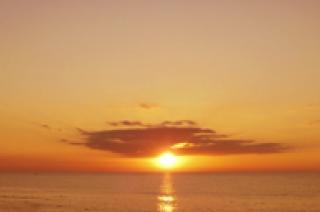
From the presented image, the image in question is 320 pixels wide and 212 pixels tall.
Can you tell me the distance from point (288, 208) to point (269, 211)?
6.90 m

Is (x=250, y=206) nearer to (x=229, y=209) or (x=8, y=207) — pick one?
(x=229, y=209)

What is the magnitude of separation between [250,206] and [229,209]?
743cm

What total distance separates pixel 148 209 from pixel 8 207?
22195 millimetres

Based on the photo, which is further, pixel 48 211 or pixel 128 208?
pixel 128 208

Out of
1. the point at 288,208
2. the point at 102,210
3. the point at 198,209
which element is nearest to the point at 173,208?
the point at 198,209

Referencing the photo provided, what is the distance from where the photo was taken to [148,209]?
3022 inches

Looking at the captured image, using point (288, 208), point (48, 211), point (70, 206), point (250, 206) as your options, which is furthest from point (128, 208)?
point (288, 208)

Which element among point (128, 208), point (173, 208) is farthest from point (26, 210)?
point (173, 208)

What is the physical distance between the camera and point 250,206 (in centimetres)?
8294

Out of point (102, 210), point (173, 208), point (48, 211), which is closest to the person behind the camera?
point (48, 211)

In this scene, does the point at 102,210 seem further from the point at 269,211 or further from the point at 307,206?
the point at 307,206

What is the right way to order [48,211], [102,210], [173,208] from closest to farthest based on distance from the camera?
[48,211]
[102,210]
[173,208]

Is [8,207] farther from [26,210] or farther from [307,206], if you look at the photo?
[307,206]

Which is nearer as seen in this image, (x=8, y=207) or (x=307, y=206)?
(x=8, y=207)
